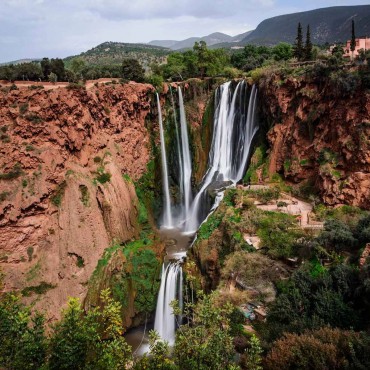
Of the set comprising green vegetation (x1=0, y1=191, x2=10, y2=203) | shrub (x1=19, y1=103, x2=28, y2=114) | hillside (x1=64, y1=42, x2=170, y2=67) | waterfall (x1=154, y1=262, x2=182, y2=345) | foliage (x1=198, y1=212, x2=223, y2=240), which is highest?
hillside (x1=64, y1=42, x2=170, y2=67)

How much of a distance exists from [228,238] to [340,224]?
660cm

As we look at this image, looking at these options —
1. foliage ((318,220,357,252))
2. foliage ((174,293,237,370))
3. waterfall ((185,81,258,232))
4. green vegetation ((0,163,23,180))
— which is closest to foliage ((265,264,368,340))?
foliage ((318,220,357,252))

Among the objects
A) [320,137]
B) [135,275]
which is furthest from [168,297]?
[320,137]

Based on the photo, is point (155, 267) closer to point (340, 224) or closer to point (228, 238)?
point (228, 238)

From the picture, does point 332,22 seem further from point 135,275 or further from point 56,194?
point 135,275

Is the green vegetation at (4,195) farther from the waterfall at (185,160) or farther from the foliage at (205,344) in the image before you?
the foliage at (205,344)

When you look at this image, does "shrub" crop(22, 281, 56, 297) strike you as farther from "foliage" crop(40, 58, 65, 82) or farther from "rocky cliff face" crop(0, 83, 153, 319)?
"foliage" crop(40, 58, 65, 82)

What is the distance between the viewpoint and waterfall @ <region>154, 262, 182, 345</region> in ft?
70.7

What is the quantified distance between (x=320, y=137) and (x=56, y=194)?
65.3 ft

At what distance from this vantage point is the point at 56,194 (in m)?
24.6

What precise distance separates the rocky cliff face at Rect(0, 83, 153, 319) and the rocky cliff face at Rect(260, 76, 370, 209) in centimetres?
1390

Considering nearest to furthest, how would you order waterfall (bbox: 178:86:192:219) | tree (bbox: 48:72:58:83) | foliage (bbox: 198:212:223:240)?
foliage (bbox: 198:212:223:240) < tree (bbox: 48:72:58:83) < waterfall (bbox: 178:86:192:219)

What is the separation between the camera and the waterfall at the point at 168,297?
21.6m

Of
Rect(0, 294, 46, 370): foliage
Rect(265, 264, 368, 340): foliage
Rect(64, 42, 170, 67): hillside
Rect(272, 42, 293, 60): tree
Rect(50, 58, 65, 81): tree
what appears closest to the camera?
Rect(0, 294, 46, 370): foliage
